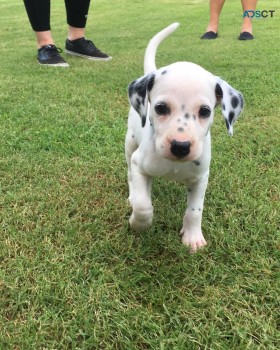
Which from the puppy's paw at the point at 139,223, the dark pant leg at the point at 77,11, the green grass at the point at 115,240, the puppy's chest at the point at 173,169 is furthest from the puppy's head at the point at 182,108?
the dark pant leg at the point at 77,11

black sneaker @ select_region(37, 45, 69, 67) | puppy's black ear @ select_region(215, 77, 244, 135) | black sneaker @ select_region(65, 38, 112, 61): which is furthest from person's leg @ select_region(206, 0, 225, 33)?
puppy's black ear @ select_region(215, 77, 244, 135)

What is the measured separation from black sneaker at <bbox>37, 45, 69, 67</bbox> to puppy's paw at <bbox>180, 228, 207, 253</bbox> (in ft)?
13.0

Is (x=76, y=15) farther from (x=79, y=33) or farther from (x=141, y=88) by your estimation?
(x=141, y=88)

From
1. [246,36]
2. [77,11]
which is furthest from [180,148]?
[246,36]

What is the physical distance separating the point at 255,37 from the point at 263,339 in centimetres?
674

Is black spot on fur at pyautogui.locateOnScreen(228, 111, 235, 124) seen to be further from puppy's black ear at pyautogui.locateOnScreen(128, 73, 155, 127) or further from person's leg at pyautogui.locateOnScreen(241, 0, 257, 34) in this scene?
person's leg at pyautogui.locateOnScreen(241, 0, 257, 34)

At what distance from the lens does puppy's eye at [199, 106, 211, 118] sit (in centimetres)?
186

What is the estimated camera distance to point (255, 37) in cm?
749

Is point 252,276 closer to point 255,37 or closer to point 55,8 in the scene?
point 255,37

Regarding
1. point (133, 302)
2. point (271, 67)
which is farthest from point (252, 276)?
point (271, 67)

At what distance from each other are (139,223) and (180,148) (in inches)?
22.6

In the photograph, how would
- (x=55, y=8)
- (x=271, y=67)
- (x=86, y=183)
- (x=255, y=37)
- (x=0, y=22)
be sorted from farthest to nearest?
(x=55, y=8) → (x=0, y=22) → (x=255, y=37) → (x=271, y=67) → (x=86, y=183)

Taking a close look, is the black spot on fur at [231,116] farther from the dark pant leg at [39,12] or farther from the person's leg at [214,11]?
the person's leg at [214,11]

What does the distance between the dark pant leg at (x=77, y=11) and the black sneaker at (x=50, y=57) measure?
52 cm
